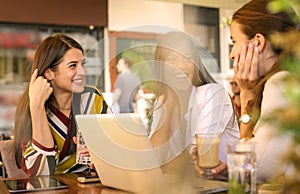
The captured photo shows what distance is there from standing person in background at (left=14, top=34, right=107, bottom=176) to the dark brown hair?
0.87 m

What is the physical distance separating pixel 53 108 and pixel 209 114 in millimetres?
711

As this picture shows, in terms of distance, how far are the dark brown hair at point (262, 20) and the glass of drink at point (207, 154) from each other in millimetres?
346

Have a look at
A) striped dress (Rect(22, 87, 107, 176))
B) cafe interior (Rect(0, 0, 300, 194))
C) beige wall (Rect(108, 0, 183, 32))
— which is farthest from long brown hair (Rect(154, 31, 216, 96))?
beige wall (Rect(108, 0, 183, 32))

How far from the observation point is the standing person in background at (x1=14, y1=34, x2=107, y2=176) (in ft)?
6.00

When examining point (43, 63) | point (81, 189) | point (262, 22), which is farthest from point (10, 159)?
point (262, 22)

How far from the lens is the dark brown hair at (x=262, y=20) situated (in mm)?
1313

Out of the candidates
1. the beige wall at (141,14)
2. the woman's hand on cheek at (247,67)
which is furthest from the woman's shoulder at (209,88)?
the beige wall at (141,14)

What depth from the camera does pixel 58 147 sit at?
1.92 meters

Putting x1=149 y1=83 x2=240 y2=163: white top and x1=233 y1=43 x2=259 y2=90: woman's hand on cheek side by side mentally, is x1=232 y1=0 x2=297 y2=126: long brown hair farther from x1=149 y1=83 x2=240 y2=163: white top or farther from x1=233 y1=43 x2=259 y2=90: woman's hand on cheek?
x1=149 y1=83 x2=240 y2=163: white top

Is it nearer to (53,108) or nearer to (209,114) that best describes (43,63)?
(53,108)

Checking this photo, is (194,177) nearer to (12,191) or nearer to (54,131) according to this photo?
(12,191)

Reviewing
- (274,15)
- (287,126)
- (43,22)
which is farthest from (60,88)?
(43,22)

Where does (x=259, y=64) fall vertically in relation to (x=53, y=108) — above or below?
above

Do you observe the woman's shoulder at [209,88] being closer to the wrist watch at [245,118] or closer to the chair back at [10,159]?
the wrist watch at [245,118]
